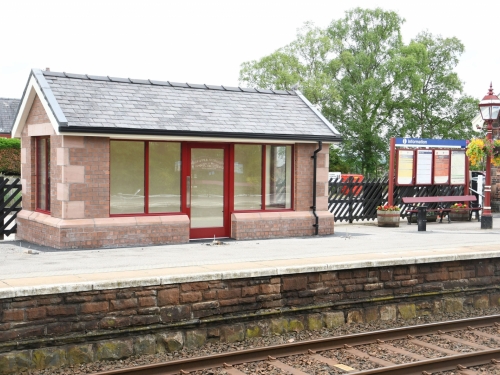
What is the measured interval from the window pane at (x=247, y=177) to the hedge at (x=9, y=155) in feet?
98.3

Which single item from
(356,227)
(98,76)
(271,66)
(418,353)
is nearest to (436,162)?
(356,227)

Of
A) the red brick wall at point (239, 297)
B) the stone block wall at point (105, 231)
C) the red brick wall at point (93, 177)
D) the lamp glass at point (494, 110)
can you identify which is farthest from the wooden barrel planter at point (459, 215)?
the red brick wall at point (93, 177)

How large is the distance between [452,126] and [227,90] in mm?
41242

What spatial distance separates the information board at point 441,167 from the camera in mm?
21031

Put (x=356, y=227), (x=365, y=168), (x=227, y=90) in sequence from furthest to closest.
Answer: (x=365, y=168)
(x=356, y=227)
(x=227, y=90)

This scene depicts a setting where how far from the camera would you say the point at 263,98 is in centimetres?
1738

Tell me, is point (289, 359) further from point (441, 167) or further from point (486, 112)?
point (441, 167)

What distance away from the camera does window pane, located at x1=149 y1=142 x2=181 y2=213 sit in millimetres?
14625

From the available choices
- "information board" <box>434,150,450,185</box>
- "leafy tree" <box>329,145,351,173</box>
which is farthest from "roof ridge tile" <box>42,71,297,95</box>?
"leafy tree" <box>329,145,351,173</box>

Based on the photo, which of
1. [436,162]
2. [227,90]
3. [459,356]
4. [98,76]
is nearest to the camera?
[459,356]

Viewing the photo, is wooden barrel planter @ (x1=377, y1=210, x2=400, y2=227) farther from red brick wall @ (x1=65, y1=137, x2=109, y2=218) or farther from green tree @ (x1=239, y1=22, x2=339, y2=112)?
green tree @ (x1=239, y1=22, x2=339, y2=112)

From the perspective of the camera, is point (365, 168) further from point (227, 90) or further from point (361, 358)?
point (361, 358)

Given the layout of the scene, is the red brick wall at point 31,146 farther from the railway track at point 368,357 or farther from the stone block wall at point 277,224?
the railway track at point 368,357

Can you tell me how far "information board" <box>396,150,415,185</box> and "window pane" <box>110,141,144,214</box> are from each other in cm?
911
